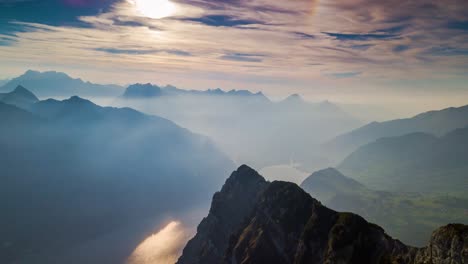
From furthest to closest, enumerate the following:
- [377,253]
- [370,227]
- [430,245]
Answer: [370,227]
[377,253]
[430,245]

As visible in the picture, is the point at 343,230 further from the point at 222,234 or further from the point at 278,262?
the point at 222,234

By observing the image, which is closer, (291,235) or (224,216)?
(291,235)

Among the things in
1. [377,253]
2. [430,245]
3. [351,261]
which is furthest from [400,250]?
[430,245]

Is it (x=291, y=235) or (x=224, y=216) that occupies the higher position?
(x=291, y=235)

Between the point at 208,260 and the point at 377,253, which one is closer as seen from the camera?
the point at 377,253

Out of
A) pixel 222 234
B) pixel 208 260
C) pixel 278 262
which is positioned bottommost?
pixel 208 260

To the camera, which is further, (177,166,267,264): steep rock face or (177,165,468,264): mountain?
(177,166,267,264): steep rock face

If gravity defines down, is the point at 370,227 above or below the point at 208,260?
above

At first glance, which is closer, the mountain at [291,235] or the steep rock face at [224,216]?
the mountain at [291,235]
